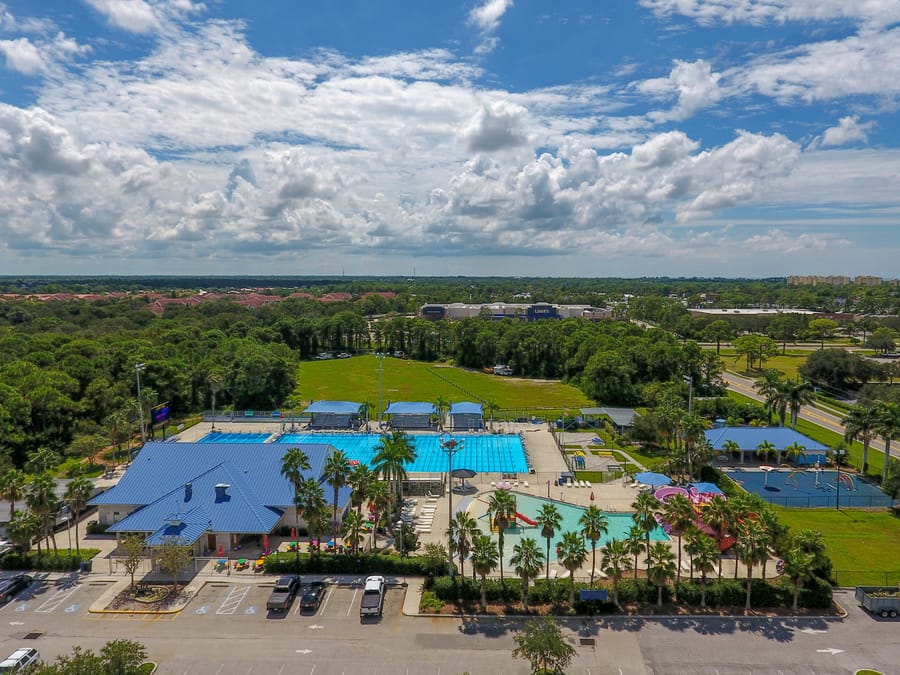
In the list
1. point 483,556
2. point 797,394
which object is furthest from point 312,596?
point 797,394

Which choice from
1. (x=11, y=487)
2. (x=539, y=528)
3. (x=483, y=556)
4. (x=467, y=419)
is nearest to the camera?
(x=483, y=556)

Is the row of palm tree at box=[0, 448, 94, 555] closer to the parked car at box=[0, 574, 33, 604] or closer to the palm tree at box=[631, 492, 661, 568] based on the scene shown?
the parked car at box=[0, 574, 33, 604]

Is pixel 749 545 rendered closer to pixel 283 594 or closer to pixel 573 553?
pixel 573 553

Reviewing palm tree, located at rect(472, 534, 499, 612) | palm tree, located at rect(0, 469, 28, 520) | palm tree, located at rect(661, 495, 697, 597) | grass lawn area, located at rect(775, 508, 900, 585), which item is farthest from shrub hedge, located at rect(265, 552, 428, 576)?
grass lawn area, located at rect(775, 508, 900, 585)

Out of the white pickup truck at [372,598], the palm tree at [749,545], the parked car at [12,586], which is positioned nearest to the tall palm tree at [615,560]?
the palm tree at [749,545]

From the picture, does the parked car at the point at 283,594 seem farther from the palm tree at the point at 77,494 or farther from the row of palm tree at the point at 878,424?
the row of palm tree at the point at 878,424

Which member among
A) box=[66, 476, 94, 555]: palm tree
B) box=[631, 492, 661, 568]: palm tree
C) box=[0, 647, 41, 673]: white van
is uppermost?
box=[631, 492, 661, 568]: palm tree
